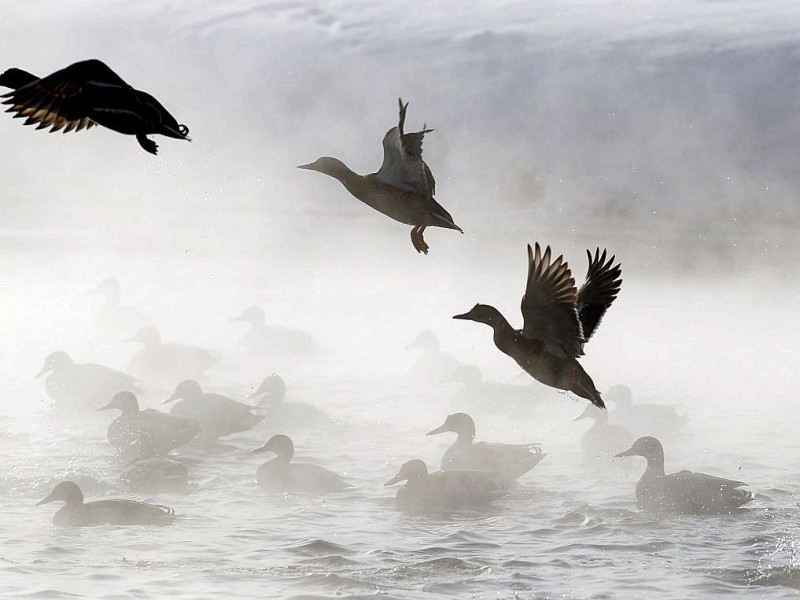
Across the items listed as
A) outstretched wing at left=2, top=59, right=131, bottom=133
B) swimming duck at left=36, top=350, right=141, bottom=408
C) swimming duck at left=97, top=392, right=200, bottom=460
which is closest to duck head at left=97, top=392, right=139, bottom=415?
swimming duck at left=97, top=392, right=200, bottom=460

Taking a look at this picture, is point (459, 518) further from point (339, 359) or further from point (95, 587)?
point (339, 359)

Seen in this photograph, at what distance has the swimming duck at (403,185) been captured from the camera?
282 centimetres

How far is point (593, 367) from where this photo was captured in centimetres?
1509

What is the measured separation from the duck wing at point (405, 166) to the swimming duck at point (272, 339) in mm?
11986

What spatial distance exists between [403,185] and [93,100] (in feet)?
3.26

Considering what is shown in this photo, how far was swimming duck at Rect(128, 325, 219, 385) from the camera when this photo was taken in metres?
13.6

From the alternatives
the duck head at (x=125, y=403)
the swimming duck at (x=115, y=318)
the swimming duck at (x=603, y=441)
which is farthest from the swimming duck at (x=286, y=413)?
the swimming duck at (x=115, y=318)

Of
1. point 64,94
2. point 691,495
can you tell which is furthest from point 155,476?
point 64,94

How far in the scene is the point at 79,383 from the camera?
11.7m

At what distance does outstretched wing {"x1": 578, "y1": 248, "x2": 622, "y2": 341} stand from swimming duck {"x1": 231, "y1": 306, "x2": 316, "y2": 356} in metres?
11.2

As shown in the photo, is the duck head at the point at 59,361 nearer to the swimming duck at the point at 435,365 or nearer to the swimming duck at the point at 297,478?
the swimming duck at the point at 297,478

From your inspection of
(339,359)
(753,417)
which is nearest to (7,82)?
(753,417)

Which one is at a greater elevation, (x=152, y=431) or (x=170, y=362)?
(x=170, y=362)

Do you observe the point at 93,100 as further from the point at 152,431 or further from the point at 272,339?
the point at 272,339
